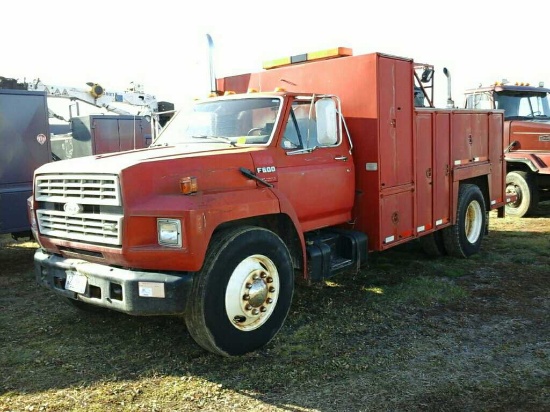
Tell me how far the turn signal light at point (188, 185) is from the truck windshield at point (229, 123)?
989 millimetres

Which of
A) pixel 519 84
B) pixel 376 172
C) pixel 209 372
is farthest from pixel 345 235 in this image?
pixel 519 84

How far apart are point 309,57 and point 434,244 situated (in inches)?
129

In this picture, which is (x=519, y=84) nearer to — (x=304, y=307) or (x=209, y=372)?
(x=304, y=307)

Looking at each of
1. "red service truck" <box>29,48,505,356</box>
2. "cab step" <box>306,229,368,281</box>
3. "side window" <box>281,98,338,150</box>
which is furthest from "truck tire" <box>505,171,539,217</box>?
"side window" <box>281,98,338,150</box>

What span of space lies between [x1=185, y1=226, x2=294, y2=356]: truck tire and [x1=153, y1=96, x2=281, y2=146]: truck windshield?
1069mm

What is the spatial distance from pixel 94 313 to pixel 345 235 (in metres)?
2.69

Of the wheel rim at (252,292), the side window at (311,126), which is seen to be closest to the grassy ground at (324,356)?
the wheel rim at (252,292)

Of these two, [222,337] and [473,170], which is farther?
[473,170]

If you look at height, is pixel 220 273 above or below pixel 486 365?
above

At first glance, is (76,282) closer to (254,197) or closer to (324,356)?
(254,197)

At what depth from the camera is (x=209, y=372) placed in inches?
166

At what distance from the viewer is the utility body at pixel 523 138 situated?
1113cm

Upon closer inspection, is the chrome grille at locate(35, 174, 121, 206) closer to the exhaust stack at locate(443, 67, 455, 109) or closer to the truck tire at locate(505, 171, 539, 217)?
the exhaust stack at locate(443, 67, 455, 109)

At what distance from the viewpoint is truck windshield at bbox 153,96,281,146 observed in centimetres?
516
